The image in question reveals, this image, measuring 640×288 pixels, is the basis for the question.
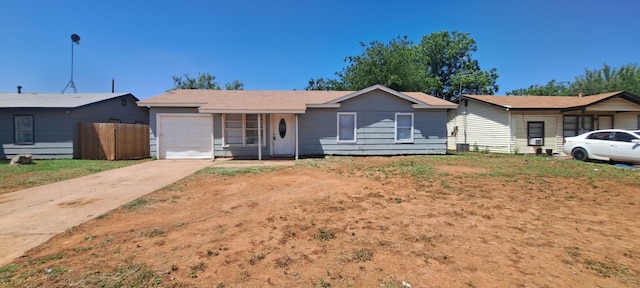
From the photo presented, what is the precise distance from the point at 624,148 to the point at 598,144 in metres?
0.84

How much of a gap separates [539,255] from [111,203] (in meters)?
6.89

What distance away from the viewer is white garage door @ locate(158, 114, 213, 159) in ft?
42.2

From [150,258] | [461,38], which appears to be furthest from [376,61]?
[150,258]

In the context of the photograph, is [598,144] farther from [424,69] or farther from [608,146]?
[424,69]

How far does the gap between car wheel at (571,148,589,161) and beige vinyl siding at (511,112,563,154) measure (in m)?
4.12

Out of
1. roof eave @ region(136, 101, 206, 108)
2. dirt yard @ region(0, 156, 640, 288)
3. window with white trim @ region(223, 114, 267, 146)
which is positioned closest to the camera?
dirt yard @ region(0, 156, 640, 288)

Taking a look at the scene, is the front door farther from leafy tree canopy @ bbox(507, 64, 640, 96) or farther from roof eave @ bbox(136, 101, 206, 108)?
leafy tree canopy @ bbox(507, 64, 640, 96)

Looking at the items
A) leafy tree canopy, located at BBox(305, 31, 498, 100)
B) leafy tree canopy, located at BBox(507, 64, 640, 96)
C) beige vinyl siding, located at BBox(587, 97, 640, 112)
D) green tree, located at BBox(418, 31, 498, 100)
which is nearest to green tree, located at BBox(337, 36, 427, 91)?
leafy tree canopy, located at BBox(305, 31, 498, 100)

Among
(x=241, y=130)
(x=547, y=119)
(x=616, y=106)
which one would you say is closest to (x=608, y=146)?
(x=547, y=119)

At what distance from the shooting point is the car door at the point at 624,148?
1024 centimetres

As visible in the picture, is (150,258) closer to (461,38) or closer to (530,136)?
(530,136)

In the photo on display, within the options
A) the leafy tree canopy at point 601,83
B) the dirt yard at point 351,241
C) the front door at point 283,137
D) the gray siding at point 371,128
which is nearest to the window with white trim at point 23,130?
the front door at point 283,137

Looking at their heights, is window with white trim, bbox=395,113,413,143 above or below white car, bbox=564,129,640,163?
above

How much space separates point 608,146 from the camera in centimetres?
1097
